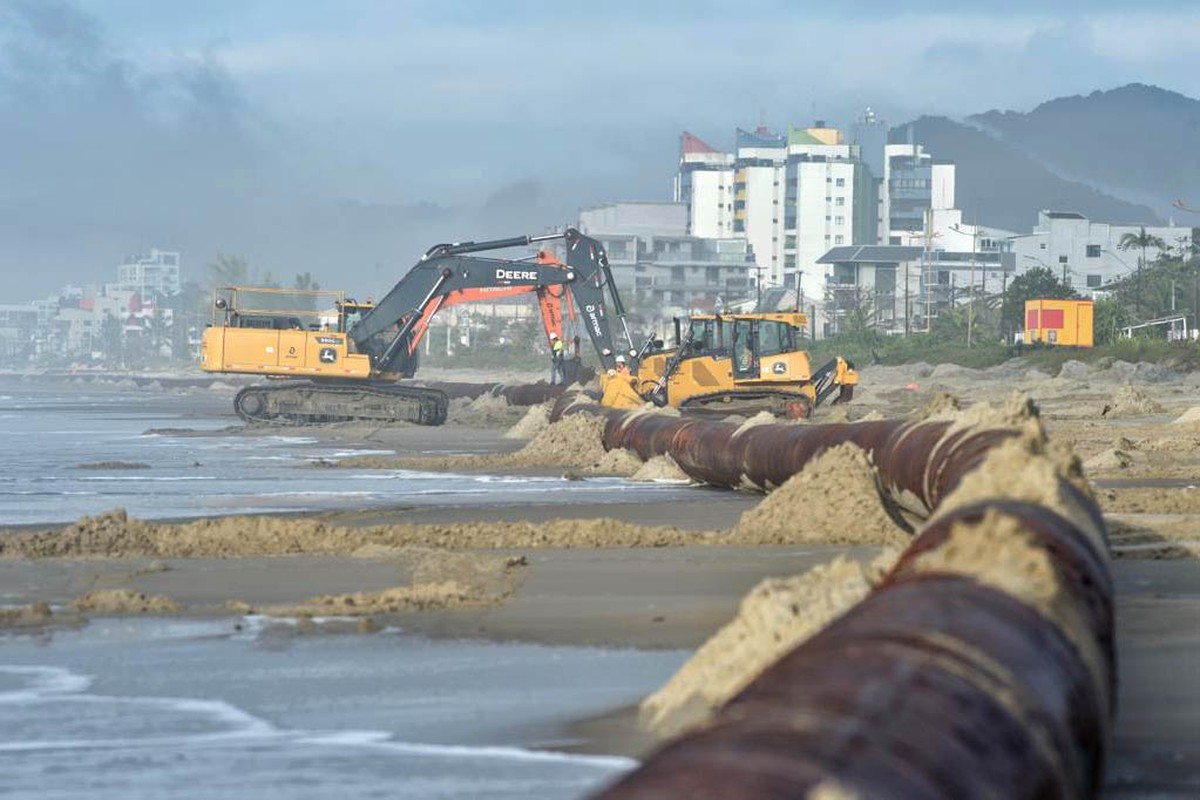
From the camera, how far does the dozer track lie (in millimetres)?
46438

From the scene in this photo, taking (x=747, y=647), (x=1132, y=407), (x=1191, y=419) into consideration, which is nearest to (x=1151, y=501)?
(x=747, y=647)

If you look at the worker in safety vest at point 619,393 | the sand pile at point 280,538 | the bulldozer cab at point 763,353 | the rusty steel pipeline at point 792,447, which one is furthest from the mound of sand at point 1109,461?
the bulldozer cab at point 763,353

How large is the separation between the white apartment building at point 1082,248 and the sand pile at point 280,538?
148792 mm

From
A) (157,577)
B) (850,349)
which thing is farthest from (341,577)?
(850,349)

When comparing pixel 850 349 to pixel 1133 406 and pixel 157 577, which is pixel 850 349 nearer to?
pixel 1133 406

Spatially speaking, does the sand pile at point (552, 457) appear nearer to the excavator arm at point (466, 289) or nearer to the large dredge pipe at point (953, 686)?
the excavator arm at point (466, 289)

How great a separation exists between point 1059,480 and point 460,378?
116 meters

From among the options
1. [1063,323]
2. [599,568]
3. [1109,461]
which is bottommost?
[599,568]

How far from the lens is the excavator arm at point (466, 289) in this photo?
148ft

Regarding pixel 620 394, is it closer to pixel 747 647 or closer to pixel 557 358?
pixel 557 358

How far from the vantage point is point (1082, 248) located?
543ft

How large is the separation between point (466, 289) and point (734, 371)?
1011 centimetres

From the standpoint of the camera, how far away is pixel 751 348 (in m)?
38.0

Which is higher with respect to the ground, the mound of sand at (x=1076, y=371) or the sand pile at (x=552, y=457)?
the mound of sand at (x=1076, y=371)
